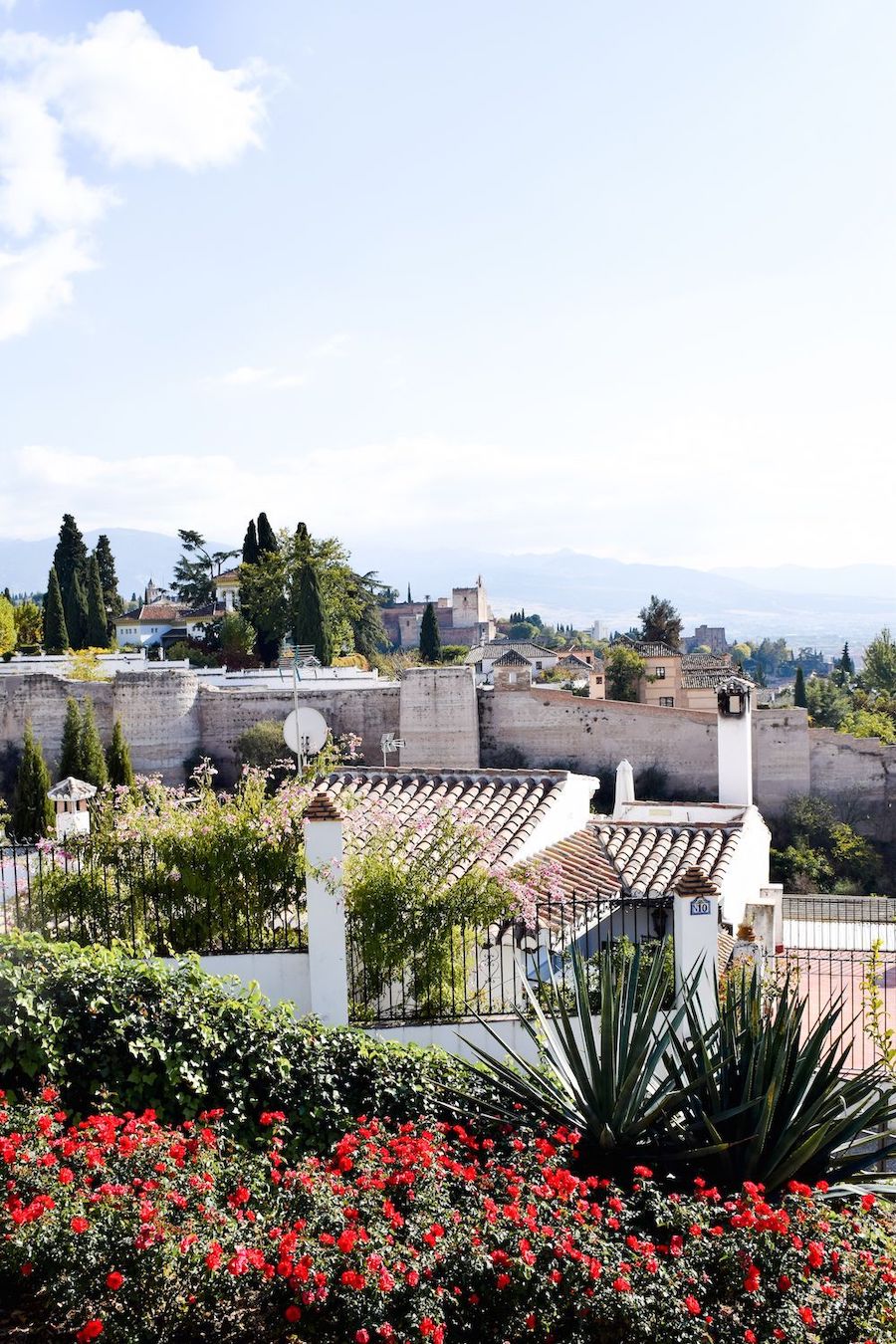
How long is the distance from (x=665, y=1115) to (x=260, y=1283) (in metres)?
1.72

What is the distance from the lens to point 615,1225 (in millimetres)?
3551

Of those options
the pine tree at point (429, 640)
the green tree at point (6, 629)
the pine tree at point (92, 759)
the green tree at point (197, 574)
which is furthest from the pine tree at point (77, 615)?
the pine tree at point (92, 759)

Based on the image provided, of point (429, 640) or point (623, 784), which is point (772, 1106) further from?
point (429, 640)

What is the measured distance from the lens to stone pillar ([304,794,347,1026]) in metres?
6.25

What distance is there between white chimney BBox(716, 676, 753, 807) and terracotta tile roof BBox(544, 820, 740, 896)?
2.27 meters

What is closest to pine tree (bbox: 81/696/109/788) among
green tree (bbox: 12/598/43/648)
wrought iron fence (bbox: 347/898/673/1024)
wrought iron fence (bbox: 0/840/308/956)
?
wrought iron fence (bbox: 0/840/308/956)

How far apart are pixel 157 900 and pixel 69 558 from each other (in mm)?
32273

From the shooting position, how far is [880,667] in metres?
49.9

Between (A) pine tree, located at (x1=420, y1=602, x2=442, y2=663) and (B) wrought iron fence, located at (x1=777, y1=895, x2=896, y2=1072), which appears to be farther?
(A) pine tree, located at (x1=420, y1=602, x2=442, y2=663)

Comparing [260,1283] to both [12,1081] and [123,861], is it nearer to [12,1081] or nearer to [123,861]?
[12,1081]

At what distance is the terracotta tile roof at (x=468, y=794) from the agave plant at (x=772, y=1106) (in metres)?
3.68

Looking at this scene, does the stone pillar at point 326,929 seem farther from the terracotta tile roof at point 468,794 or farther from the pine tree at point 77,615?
the pine tree at point 77,615

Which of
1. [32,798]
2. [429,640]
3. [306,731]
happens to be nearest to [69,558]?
[429,640]

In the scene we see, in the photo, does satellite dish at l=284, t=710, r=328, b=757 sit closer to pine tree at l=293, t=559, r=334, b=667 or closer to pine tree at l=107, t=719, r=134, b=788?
pine tree at l=107, t=719, r=134, b=788
